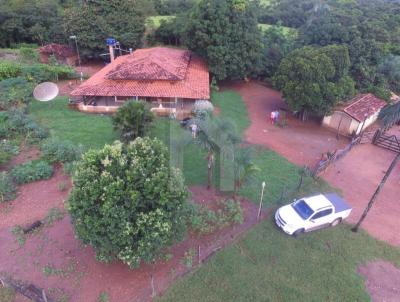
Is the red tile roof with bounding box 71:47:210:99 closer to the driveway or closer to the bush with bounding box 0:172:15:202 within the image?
the driveway

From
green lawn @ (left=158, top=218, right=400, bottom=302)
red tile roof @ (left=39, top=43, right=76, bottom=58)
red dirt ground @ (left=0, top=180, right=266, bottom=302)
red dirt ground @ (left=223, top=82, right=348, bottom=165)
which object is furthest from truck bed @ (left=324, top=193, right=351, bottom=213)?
red tile roof @ (left=39, top=43, right=76, bottom=58)

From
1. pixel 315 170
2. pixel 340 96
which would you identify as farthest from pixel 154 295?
pixel 340 96

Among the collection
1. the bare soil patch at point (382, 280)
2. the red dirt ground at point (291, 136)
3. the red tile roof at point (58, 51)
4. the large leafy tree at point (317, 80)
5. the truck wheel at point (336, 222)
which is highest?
the large leafy tree at point (317, 80)

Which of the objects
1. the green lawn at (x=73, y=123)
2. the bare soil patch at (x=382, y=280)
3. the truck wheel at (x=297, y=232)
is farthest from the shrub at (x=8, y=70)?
the bare soil patch at (x=382, y=280)

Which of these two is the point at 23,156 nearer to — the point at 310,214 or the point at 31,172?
the point at 31,172

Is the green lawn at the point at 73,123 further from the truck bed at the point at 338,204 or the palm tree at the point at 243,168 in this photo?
the truck bed at the point at 338,204

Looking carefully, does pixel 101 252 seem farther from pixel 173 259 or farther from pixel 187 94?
pixel 187 94
